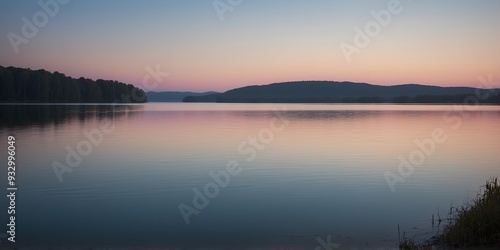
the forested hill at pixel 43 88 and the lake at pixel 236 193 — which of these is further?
the forested hill at pixel 43 88

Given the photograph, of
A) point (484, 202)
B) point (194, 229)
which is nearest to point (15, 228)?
point (194, 229)

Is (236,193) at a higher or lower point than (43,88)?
lower

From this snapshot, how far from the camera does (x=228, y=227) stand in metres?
11.2

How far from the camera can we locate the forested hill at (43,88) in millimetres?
131125

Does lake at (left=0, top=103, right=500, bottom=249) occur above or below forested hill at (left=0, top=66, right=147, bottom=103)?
below

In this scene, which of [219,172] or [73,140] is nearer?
[219,172]

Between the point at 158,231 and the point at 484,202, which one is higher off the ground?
the point at 484,202

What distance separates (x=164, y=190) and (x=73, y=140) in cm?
1781

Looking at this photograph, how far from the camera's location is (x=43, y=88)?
→ 5517 inches

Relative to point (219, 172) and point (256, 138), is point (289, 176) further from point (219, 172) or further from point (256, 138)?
point (256, 138)

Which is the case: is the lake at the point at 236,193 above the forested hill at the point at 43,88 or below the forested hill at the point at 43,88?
below

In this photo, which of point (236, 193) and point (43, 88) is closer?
point (236, 193)

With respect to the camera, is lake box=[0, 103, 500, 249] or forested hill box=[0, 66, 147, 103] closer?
lake box=[0, 103, 500, 249]

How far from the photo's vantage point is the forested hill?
430 feet
